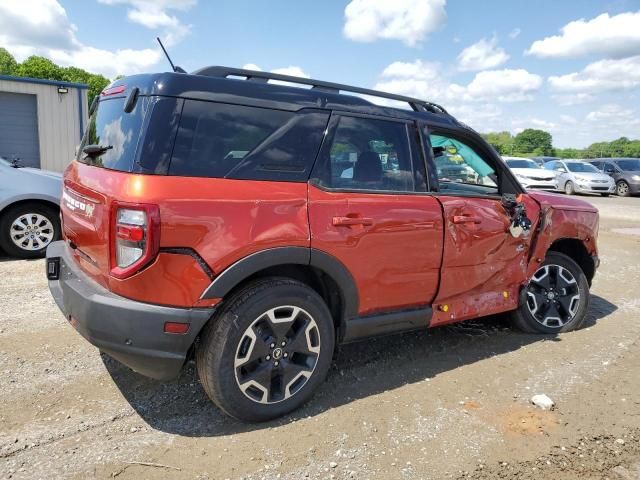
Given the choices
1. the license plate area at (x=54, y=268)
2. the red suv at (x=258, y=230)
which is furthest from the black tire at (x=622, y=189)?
the license plate area at (x=54, y=268)

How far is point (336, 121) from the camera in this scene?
3.21m

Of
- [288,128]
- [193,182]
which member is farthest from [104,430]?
[288,128]

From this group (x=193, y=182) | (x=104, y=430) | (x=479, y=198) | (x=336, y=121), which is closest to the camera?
(x=193, y=182)

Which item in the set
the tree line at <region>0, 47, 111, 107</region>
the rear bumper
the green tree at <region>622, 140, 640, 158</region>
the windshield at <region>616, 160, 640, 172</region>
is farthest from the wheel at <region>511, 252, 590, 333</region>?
the green tree at <region>622, 140, 640, 158</region>

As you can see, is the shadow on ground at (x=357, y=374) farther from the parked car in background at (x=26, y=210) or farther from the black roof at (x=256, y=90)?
the parked car in background at (x=26, y=210)

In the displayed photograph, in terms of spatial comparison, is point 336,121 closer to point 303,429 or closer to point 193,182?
point 193,182

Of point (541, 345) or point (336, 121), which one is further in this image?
point (541, 345)

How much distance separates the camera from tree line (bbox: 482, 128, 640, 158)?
201 ft

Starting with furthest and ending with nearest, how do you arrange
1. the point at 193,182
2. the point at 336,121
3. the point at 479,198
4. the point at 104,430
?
the point at 479,198
the point at 336,121
the point at 104,430
the point at 193,182

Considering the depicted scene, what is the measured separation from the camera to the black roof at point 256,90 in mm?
2742

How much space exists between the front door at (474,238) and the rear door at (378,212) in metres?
0.17

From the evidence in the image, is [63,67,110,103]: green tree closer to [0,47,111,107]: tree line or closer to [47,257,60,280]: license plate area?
[0,47,111,107]: tree line

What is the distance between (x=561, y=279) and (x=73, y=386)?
400 centimetres

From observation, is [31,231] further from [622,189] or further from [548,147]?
[548,147]
